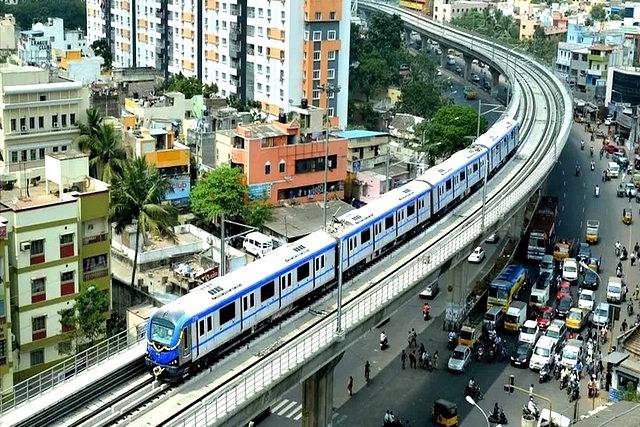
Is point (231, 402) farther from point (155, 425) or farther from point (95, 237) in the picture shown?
point (95, 237)

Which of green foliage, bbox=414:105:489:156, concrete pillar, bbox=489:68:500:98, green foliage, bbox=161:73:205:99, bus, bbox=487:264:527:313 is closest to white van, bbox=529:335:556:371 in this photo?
bus, bbox=487:264:527:313

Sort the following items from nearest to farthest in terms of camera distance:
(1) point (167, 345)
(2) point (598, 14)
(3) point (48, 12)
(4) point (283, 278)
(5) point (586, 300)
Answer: (1) point (167, 345) → (4) point (283, 278) → (5) point (586, 300) → (3) point (48, 12) → (2) point (598, 14)

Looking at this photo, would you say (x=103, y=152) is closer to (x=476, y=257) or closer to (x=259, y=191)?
(x=259, y=191)

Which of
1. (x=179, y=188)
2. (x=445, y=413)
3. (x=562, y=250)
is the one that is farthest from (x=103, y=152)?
(x=562, y=250)

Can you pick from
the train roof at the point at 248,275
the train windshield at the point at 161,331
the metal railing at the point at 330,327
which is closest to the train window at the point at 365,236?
the metal railing at the point at 330,327

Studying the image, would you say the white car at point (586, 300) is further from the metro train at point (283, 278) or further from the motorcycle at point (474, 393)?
the motorcycle at point (474, 393)

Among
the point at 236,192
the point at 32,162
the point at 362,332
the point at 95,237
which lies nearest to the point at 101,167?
the point at 32,162
